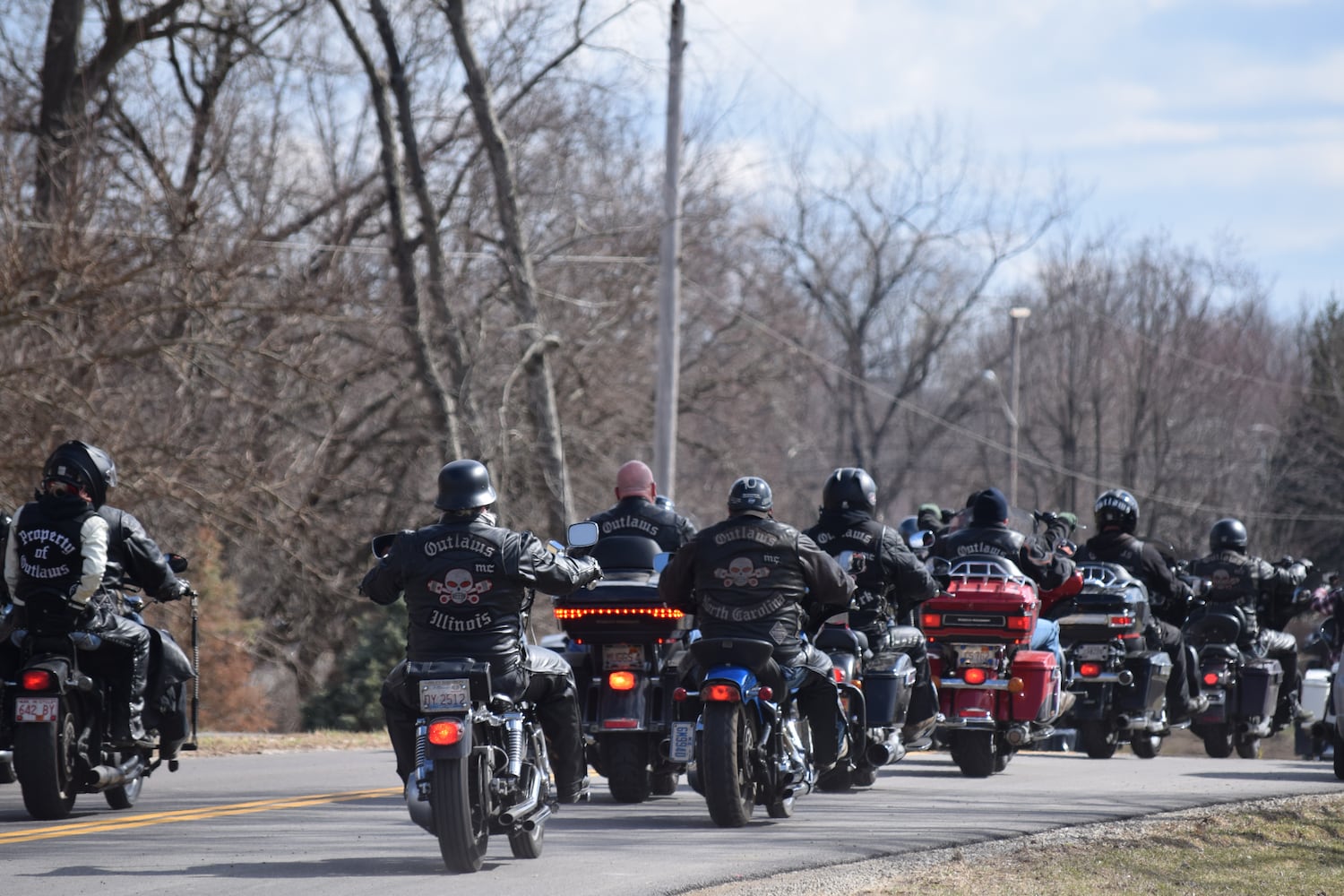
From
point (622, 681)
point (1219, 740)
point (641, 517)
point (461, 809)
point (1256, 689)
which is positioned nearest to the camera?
point (461, 809)

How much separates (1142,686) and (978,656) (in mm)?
2997

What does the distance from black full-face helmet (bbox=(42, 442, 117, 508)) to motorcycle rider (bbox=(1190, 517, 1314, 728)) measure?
1096 cm

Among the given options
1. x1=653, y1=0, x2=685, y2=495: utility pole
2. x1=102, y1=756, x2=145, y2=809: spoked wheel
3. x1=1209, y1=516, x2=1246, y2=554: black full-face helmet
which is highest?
x1=653, y1=0, x2=685, y2=495: utility pole

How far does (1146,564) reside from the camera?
619 inches

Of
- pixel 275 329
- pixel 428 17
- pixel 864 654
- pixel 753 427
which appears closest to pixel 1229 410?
pixel 753 427

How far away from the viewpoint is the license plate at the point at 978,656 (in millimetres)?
13055

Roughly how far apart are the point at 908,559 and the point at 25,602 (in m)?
5.29

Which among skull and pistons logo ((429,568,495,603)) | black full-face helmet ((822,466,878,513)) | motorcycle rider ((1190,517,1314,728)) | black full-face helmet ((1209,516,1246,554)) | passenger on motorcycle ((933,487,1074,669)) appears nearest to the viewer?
skull and pistons logo ((429,568,495,603))

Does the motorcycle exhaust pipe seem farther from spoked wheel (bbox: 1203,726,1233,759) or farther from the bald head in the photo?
spoked wheel (bbox: 1203,726,1233,759)

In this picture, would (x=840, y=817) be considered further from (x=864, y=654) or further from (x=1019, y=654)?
(x=1019, y=654)

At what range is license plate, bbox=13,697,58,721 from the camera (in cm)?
1004

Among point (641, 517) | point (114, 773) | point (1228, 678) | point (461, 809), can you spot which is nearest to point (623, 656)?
point (641, 517)

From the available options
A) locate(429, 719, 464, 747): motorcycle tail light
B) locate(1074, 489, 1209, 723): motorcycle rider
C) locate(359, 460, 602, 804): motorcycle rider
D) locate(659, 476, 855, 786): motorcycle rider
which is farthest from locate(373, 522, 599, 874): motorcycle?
locate(1074, 489, 1209, 723): motorcycle rider

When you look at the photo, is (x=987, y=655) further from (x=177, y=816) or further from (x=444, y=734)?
(x=444, y=734)
